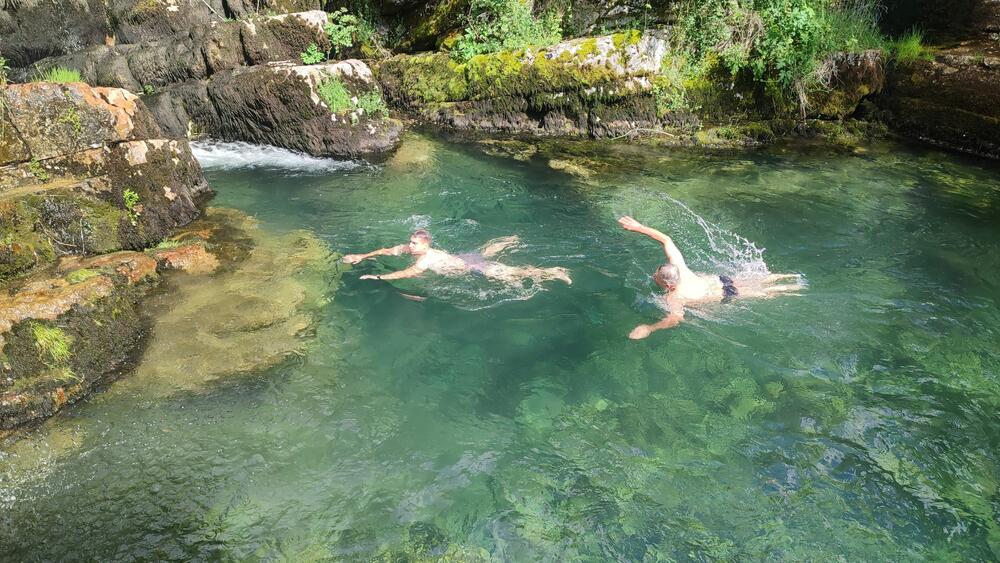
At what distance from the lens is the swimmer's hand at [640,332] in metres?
6.17

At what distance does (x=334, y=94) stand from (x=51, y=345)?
7953 millimetres

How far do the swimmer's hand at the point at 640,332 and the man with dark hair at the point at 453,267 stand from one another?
122 cm

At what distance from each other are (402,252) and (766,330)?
4518 mm

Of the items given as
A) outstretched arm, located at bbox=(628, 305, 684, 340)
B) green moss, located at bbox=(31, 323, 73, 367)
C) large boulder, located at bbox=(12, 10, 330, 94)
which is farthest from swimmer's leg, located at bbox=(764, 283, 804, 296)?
large boulder, located at bbox=(12, 10, 330, 94)

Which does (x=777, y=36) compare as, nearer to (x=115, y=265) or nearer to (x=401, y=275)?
(x=401, y=275)

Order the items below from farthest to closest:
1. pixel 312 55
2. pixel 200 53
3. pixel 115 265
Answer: pixel 312 55 → pixel 200 53 → pixel 115 265

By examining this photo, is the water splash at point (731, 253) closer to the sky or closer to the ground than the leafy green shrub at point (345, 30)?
closer to the ground

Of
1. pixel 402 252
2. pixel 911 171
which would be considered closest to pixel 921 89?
pixel 911 171

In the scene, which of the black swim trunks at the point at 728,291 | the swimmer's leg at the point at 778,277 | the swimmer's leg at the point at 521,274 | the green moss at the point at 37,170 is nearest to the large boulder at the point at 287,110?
the green moss at the point at 37,170

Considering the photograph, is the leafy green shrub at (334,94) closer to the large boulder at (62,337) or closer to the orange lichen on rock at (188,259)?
A: the orange lichen on rock at (188,259)

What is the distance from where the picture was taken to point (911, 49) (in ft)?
37.8

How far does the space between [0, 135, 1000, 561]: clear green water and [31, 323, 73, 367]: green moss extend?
1.85 feet

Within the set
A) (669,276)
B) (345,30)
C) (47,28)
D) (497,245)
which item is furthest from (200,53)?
(669,276)

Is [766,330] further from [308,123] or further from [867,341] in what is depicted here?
[308,123]
